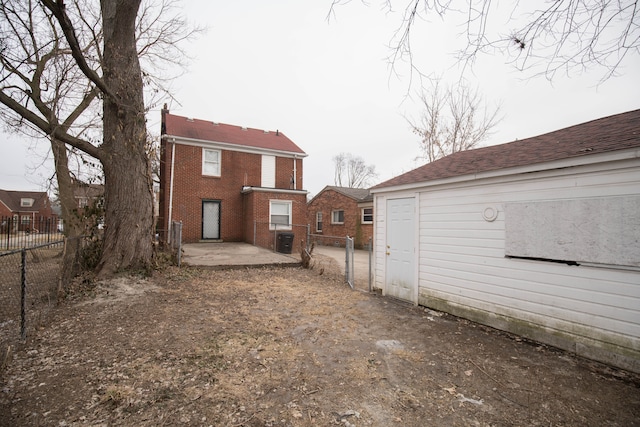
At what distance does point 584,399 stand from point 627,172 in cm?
284

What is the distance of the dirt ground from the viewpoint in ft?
9.04

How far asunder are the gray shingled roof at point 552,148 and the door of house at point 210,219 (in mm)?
11665

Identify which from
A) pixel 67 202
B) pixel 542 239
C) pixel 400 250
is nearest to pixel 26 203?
pixel 67 202

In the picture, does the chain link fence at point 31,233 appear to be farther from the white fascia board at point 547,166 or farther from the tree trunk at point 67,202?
the white fascia board at point 547,166

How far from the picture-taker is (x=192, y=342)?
4.27 metres

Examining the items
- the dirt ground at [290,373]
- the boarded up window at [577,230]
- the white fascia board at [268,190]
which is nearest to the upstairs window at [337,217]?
the white fascia board at [268,190]

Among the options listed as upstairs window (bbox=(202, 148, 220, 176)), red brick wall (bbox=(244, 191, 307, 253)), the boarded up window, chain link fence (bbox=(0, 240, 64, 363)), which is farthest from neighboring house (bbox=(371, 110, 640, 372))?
upstairs window (bbox=(202, 148, 220, 176))

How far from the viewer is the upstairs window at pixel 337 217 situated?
22172 millimetres

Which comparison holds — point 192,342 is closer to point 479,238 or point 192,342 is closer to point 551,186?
point 479,238

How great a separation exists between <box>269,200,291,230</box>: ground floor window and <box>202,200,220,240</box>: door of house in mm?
3072

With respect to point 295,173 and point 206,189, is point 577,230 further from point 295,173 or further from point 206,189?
point 295,173

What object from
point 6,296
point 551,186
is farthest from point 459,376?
point 6,296

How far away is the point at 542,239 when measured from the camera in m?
4.62

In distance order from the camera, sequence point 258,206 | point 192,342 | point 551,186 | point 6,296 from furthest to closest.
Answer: point 258,206
point 6,296
point 551,186
point 192,342
